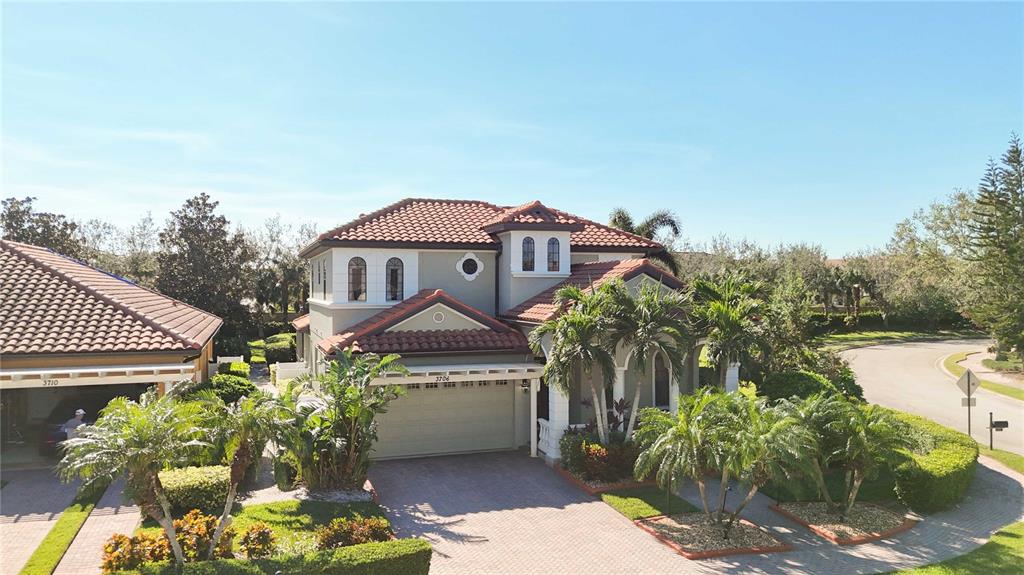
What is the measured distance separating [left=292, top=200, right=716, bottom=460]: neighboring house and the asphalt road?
13971 mm

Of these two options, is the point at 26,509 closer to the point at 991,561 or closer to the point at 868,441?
the point at 868,441

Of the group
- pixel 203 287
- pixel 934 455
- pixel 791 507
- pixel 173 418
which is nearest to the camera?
pixel 173 418

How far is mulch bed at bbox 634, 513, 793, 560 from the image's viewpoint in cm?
1284

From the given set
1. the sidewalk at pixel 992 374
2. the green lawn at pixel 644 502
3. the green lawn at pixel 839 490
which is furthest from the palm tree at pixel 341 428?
the sidewalk at pixel 992 374

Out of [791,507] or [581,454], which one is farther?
[581,454]

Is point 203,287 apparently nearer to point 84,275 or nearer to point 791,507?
point 84,275

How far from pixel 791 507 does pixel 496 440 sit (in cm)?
907

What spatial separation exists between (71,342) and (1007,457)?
29.0 metres

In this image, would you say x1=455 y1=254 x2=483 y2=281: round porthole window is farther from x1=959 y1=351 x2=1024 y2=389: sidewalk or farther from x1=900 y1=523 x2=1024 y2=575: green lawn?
x1=959 y1=351 x2=1024 y2=389: sidewalk

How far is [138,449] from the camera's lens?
30.4 ft

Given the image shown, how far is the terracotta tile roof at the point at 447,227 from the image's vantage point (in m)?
22.5

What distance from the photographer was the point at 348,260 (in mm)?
22203

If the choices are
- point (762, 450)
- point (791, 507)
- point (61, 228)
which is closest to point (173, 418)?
point (762, 450)

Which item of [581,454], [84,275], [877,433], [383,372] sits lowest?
[581,454]
